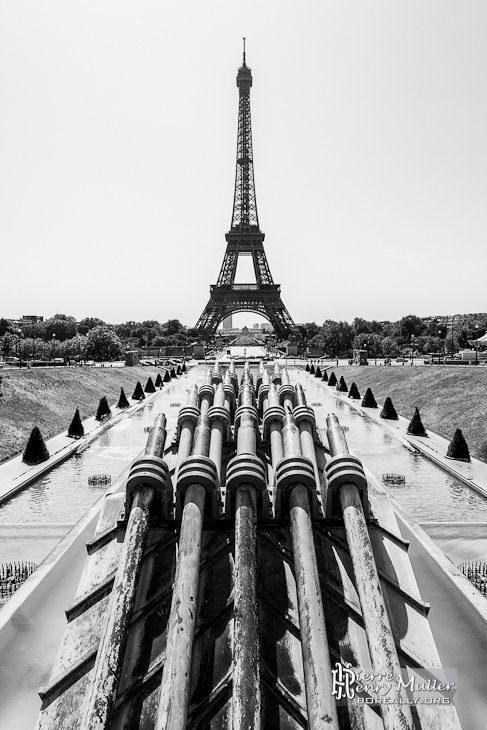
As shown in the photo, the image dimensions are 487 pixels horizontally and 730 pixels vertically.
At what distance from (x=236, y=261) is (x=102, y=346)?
23521 millimetres

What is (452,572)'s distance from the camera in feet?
26.8

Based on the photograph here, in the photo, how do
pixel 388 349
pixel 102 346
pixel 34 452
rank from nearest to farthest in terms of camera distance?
pixel 34 452 < pixel 102 346 < pixel 388 349

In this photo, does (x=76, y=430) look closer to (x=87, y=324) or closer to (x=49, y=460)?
(x=49, y=460)

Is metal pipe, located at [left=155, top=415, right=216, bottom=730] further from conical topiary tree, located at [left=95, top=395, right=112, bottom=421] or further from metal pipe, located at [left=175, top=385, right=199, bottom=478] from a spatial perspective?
conical topiary tree, located at [left=95, top=395, right=112, bottom=421]

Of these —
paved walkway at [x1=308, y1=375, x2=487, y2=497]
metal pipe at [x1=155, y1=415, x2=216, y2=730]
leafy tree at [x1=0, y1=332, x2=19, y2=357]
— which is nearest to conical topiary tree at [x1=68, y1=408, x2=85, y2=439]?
paved walkway at [x1=308, y1=375, x2=487, y2=497]

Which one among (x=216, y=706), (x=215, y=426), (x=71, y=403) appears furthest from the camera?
(x=71, y=403)

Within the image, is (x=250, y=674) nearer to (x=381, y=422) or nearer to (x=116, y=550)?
(x=116, y=550)

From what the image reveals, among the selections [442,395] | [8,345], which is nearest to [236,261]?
[8,345]

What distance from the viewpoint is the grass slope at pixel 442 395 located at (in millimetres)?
22203

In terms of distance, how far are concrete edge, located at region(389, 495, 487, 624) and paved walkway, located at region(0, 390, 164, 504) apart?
400 inches

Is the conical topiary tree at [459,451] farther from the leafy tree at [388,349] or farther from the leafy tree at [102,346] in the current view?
the leafy tree at [102,346]

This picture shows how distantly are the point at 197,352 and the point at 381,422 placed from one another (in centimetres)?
4660

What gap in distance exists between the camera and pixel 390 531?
5.73m

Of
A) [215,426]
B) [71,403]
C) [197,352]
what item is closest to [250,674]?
[215,426]
